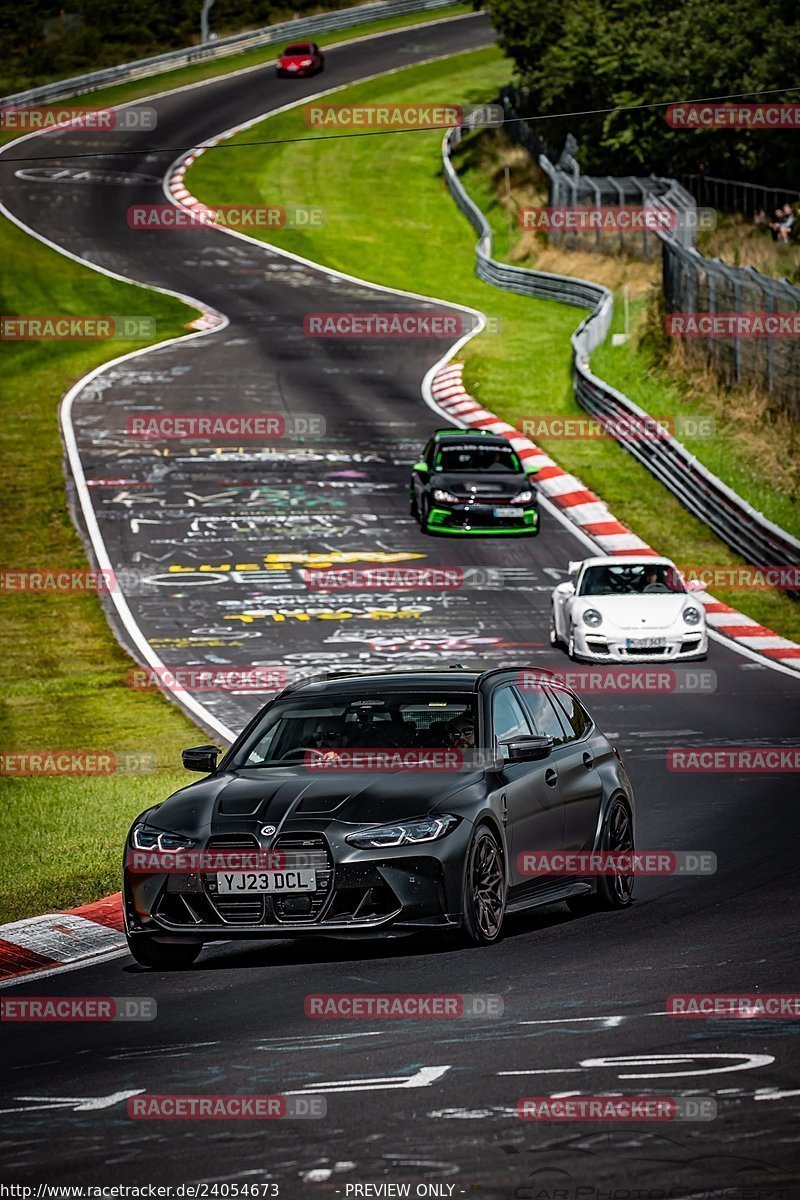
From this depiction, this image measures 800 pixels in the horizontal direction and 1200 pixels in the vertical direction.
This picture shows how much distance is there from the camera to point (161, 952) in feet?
34.8

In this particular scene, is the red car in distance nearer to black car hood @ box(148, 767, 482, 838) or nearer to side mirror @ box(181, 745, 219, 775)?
side mirror @ box(181, 745, 219, 775)

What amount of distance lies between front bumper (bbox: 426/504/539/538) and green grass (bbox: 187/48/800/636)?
1.90 m

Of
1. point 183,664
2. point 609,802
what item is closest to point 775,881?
point 609,802

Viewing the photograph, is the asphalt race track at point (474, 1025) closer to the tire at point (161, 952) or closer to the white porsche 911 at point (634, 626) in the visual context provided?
the tire at point (161, 952)

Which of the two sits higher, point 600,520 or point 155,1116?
point 155,1116

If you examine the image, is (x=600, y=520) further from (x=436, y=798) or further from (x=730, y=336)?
(x=436, y=798)

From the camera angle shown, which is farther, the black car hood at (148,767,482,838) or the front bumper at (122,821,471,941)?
the black car hood at (148,767,482,838)

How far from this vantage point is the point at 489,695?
11648mm

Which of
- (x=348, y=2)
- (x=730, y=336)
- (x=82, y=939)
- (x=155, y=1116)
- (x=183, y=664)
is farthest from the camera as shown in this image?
(x=348, y=2)

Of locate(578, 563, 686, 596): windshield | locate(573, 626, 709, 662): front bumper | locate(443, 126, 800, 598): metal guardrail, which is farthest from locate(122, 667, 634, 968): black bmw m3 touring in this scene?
locate(443, 126, 800, 598): metal guardrail

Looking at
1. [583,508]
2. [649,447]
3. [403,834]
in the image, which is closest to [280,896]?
[403,834]

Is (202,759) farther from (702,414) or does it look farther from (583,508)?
(702,414)

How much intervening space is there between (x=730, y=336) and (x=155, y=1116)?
32322 mm

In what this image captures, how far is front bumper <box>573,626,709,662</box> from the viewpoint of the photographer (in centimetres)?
2414
